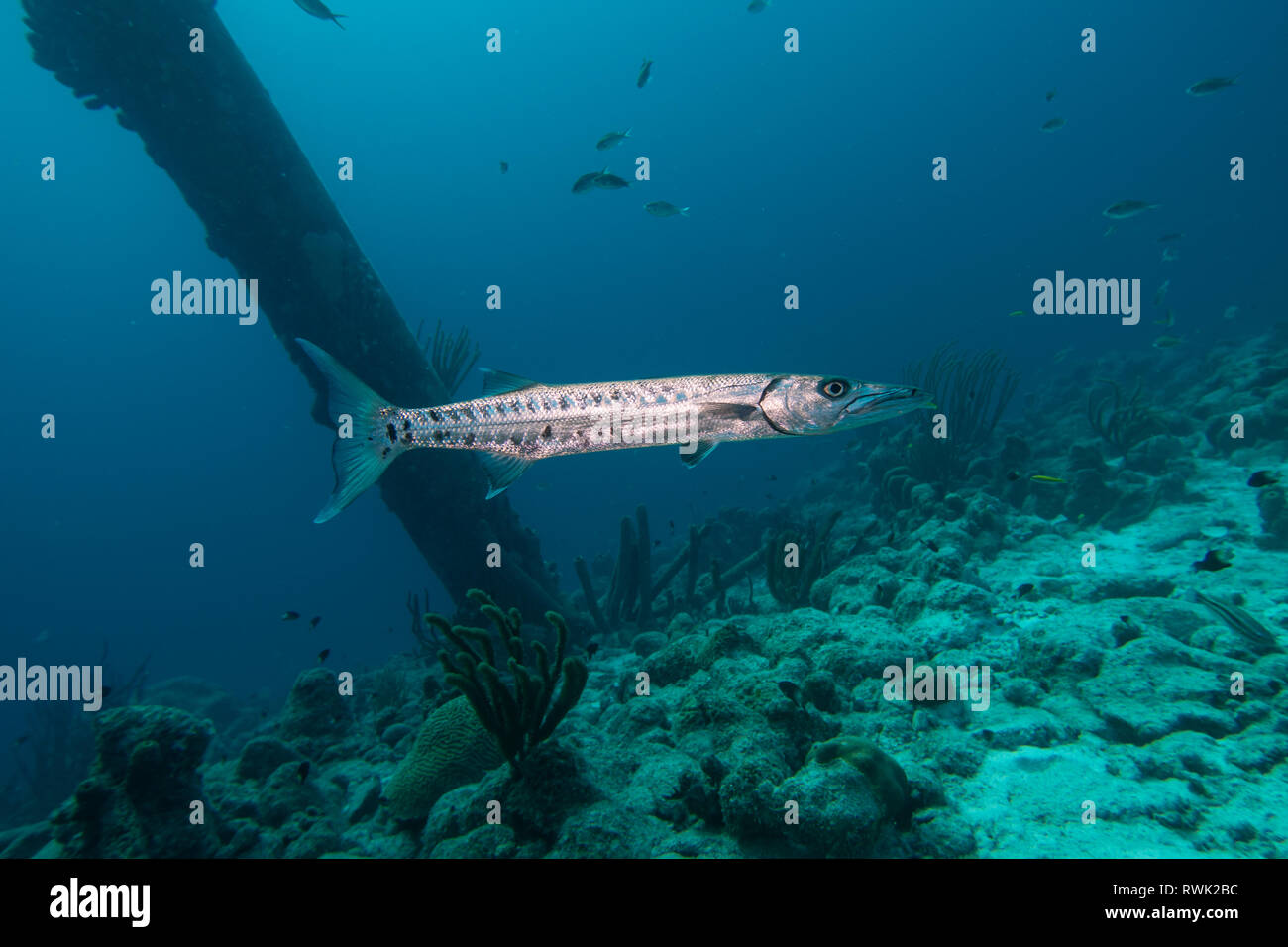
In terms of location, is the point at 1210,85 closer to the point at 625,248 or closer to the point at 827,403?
the point at 827,403

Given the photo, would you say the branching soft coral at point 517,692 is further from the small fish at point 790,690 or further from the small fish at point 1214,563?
the small fish at point 1214,563

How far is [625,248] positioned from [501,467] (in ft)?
421

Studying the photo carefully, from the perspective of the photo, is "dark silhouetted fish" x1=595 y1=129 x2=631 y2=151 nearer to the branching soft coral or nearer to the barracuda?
the barracuda

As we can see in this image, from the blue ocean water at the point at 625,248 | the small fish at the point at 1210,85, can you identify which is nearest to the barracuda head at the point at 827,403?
the small fish at the point at 1210,85

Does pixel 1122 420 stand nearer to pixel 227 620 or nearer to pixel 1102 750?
pixel 1102 750

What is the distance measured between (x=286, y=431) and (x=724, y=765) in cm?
13968

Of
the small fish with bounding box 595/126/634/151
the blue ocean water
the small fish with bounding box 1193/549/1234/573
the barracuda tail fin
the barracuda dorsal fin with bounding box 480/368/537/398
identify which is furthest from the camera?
the blue ocean water

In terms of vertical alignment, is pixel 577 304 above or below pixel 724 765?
above

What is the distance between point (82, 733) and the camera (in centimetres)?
1448

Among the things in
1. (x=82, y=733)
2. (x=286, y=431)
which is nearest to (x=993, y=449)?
(x=82, y=733)

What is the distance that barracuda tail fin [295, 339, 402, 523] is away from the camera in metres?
3.11

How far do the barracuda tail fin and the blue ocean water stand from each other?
55.2 m

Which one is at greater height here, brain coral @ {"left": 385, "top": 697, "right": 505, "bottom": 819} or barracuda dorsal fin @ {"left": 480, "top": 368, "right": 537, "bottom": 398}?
barracuda dorsal fin @ {"left": 480, "top": 368, "right": 537, "bottom": 398}

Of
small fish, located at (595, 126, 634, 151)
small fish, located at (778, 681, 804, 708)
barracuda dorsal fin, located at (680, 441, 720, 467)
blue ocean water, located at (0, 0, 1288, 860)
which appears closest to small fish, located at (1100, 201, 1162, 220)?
small fish, located at (595, 126, 634, 151)
